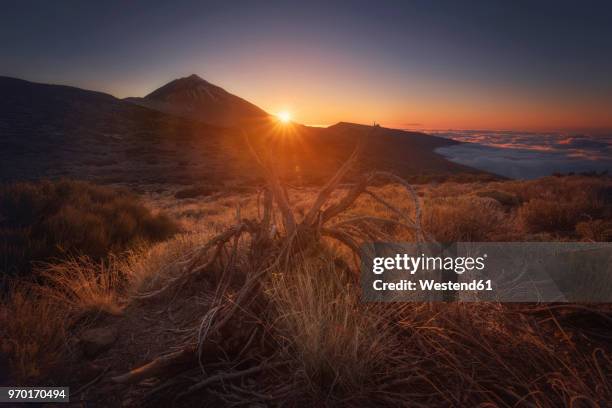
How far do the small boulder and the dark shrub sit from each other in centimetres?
239

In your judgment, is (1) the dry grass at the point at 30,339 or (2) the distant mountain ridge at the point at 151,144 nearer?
(1) the dry grass at the point at 30,339

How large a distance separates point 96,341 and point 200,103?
95378mm

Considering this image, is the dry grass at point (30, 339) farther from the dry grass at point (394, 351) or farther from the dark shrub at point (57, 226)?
the dark shrub at point (57, 226)

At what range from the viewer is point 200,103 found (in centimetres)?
8819

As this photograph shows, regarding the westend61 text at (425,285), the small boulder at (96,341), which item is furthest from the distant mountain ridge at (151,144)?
the small boulder at (96,341)

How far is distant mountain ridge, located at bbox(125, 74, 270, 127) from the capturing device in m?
81.8

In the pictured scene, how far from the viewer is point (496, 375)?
4.58 feet

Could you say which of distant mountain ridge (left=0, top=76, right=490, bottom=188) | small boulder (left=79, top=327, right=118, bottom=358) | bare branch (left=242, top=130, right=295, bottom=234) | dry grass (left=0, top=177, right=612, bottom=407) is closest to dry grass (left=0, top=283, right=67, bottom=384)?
dry grass (left=0, top=177, right=612, bottom=407)

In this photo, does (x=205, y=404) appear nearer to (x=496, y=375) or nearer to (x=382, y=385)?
(x=382, y=385)

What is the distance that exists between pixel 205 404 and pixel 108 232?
17.6 ft

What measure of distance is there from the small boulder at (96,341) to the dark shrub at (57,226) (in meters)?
2.39

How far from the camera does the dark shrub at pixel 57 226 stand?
412cm

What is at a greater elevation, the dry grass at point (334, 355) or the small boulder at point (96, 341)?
the dry grass at point (334, 355)

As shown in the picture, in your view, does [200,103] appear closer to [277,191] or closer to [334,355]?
[277,191]
